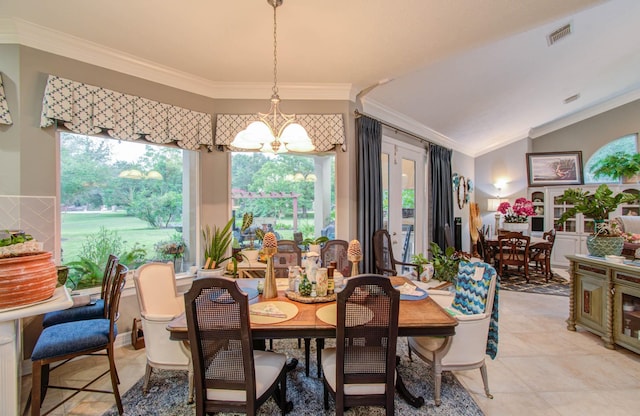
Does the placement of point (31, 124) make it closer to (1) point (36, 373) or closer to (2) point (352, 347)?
(1) point (36, 373)

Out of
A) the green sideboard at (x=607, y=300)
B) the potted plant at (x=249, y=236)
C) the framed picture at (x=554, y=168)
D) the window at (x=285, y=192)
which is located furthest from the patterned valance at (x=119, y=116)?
the framed picture at (x=554, y=168)

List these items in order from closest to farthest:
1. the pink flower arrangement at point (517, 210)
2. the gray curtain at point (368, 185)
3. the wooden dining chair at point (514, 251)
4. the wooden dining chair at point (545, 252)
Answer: the gray curtain at point (368, 185) < the wooden dining chair at point (514, 251) < the wooden dining chair at point (545, 252) < the pink flower arrangement at point (517, 210)

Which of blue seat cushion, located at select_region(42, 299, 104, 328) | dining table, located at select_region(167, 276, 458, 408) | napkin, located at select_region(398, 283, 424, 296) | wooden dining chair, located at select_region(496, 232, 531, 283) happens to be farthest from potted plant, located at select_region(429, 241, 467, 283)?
blue seat cushion, located at select_region(42, 299, 104, 328)

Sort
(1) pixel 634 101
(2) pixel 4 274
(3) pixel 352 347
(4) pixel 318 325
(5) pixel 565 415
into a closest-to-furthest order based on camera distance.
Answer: (2) pixel 4 274, (3) pixel 352 347, (4) pixel 318 325, (5) pixel 565 415, (1) pixel 634 101

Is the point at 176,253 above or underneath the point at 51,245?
underneath

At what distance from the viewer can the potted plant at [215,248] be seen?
322cm

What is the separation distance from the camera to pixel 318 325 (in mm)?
1660

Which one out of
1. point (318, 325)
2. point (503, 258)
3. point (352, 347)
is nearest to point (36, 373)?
point (318, 325)

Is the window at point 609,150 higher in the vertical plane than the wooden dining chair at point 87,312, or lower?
higher

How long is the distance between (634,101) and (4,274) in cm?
997

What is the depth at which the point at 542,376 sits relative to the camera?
7.95 feet

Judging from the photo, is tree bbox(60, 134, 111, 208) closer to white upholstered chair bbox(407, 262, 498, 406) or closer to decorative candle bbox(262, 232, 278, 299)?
decorative candle bbox(262, 232, 278, 299)

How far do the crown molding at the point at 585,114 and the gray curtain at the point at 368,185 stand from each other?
19.7ft

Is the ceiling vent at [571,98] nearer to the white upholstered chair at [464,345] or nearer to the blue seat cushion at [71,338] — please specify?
the white upholstered chair at [464,345]
